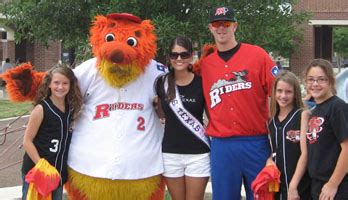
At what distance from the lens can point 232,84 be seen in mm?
3787

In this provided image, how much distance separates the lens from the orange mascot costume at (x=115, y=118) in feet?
13.5

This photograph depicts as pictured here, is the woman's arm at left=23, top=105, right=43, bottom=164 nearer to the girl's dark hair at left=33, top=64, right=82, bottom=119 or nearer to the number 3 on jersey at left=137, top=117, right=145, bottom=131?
the girl's dark hair at left=33, top=64, right=82, bottom=119

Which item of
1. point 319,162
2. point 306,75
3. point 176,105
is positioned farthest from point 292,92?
point 176,105

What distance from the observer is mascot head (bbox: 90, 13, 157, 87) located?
13.1 feet

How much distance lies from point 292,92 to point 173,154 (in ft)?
3.36

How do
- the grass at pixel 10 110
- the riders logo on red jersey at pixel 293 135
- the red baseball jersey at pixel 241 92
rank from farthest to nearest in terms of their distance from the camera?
1. the grass at pixel 10 110
2. the red baseball jersey at pixel 241 92
3. the riders logo on red jersey at pixel 293 135

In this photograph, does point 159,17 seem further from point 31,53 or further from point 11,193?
point 31,53

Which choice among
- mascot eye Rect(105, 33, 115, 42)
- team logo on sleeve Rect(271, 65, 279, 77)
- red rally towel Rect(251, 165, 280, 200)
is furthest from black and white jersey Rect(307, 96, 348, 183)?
mascot eye Rect(105, 33, 115, 42)

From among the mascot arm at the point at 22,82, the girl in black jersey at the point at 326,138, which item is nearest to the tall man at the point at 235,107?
the girl in black jersey at the point at 326,138

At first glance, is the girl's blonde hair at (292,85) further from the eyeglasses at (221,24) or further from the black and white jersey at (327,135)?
the eyeglasses at (221,24)

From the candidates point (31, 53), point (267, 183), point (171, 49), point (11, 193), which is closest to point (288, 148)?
point (267, 183)

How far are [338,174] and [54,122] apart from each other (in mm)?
2135

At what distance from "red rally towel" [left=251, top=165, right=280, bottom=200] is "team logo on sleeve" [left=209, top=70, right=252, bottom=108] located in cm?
61

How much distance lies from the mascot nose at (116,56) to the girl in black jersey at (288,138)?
1.18 metres
